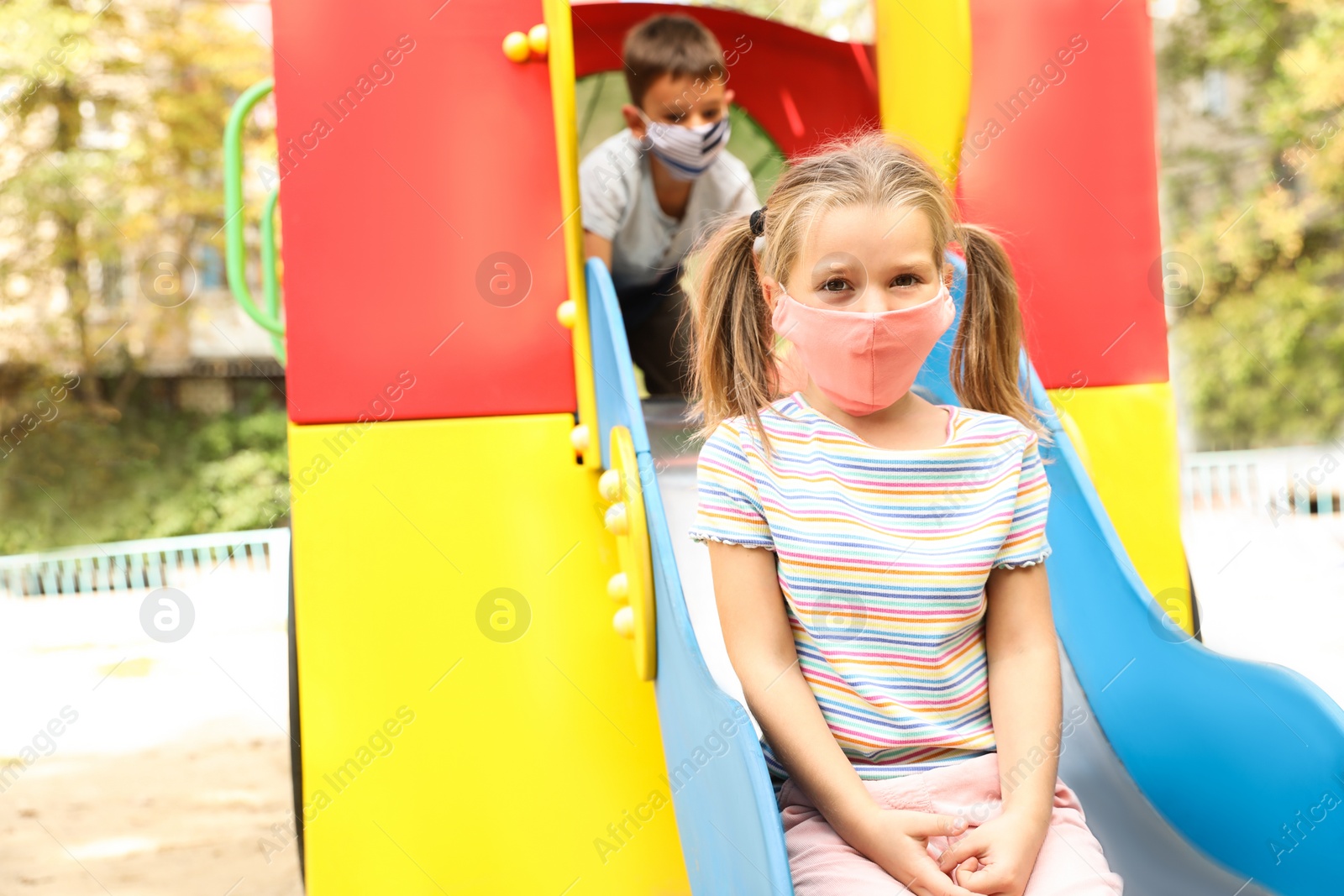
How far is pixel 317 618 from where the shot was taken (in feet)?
7.02

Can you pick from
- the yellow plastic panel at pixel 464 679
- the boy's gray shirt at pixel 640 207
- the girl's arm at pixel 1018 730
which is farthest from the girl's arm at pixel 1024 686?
the boy's gray shirt at pixel 640 207

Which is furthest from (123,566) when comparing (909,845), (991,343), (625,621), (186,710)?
(909,845)

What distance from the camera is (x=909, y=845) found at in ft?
4.03

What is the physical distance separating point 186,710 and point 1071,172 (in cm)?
481

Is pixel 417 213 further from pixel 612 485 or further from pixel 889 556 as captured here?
pixel 889 556

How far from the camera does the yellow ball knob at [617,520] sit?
6.34ft

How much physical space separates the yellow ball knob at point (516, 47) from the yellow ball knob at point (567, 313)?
502mm

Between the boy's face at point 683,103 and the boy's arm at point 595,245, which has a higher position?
the boy's face at point 683,103

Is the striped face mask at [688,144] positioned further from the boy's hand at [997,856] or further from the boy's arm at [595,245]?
the boy's hand at [997,856]

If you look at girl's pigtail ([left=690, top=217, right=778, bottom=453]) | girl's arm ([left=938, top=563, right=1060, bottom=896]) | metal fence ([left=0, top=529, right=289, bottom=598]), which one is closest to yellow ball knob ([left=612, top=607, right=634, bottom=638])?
girl's pigtail ([left=690, top=217, right=778, bottom=453])

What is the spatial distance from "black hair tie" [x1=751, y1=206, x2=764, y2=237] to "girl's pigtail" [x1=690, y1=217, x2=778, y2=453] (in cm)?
1

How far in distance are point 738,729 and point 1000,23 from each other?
2.06m

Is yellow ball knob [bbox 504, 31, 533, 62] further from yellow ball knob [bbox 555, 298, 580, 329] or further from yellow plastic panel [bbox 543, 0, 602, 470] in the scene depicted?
yellow ball knob [bbox 555, 298, 580, 329]

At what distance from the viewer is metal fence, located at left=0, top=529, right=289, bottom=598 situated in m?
9.09
